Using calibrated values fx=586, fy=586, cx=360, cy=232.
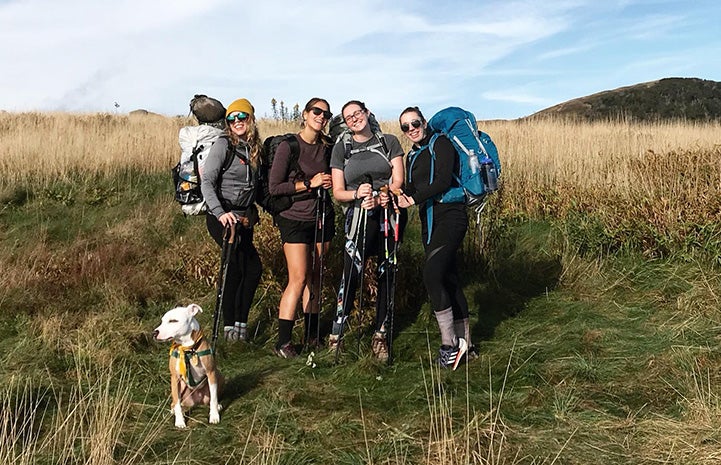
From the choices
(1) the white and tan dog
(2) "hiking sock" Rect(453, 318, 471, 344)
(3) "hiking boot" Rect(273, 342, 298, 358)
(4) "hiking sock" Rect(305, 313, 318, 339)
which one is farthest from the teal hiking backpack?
(1) the white and tan dog

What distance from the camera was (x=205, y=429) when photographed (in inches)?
140

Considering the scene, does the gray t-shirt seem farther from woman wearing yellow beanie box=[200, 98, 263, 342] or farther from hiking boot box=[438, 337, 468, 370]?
hiking boot box=[438, 337, 468, 370]

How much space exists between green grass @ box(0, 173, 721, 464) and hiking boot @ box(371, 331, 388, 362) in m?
0.11

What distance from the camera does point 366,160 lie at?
14.7 ft

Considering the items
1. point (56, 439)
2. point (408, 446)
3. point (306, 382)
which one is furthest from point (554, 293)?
point (56, 439)

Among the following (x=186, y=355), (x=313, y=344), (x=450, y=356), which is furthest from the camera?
(x=313, y=344)

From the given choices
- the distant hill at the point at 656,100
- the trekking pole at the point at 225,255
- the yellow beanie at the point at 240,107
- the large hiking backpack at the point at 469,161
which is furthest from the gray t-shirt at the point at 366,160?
the distant hill at the point at 656,100

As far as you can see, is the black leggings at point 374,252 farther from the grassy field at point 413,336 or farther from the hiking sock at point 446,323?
the hiking sock at point 446,323

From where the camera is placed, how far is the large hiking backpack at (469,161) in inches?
169

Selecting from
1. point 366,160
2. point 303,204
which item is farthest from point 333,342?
point 366,160

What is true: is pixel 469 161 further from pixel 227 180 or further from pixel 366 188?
pixel 227 180

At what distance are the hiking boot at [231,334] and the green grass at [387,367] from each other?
5.5 inches

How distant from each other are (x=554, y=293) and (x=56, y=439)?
15.7 feet

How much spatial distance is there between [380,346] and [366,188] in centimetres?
135
